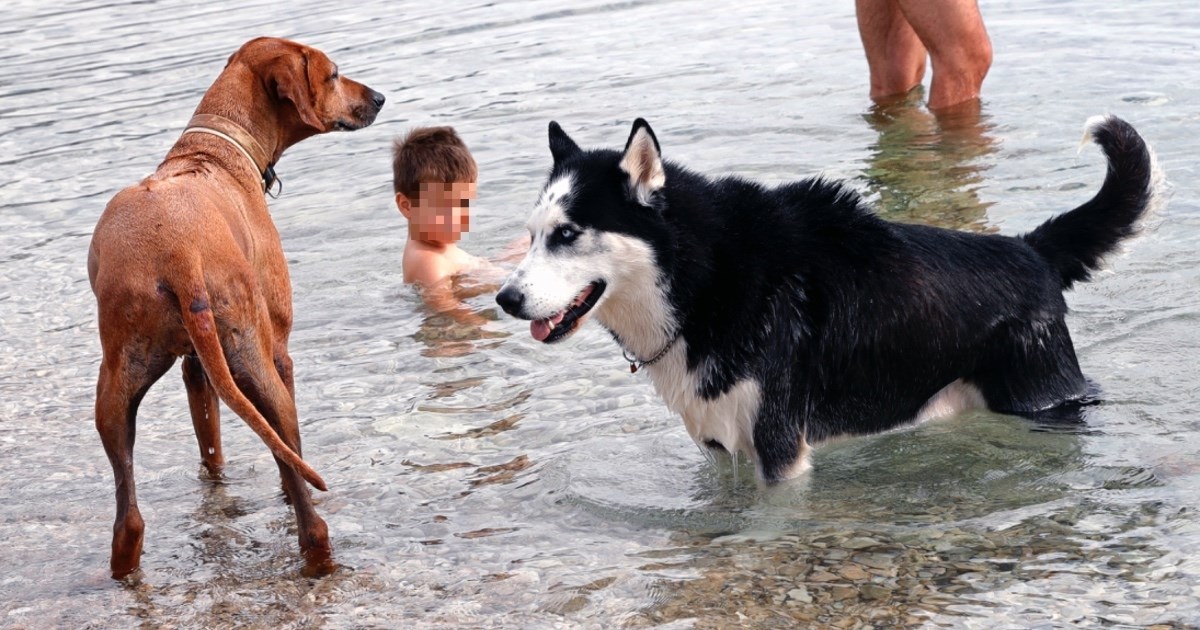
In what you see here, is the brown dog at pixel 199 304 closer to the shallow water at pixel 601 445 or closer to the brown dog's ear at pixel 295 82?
the brown dog's ear at pixel 295 82

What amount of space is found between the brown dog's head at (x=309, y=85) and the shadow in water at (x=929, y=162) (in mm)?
3458

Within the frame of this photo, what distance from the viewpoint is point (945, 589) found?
3932 millimetres

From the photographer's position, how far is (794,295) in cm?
453

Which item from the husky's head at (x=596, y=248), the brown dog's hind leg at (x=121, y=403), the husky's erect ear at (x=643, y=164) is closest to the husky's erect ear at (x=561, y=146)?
the husky's head at (x=596, y=248)

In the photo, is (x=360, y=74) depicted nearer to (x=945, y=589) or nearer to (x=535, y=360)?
(x=535, y=360)

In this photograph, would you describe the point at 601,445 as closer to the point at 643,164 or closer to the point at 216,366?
the point at 643,164

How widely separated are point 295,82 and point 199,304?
1630 mm

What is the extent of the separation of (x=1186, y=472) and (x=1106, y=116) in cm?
132

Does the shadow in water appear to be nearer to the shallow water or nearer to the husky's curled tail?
the shallow water

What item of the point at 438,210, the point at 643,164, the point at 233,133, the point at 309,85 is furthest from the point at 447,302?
the point at 643,164

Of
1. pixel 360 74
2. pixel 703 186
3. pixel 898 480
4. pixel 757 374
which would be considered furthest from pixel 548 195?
pixel 360 74

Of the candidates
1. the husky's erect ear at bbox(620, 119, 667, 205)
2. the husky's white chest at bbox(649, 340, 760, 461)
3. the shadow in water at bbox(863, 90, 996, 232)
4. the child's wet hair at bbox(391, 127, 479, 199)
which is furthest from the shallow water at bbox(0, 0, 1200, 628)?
the husky's erect ear at bbox(620, 119, 667, 205)

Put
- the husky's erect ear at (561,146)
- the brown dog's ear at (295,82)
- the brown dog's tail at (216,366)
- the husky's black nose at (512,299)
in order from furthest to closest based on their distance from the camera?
the brown dog's ear at (295,82)
the husky's erect ear at (561,146)
the husky's black nose at (512,299)
the brown dog's tail at (216,366)

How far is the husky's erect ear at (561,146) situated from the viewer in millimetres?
4781
